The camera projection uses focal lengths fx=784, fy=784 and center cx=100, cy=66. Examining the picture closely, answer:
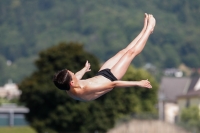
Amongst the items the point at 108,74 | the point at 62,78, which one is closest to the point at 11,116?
the point at 108,74

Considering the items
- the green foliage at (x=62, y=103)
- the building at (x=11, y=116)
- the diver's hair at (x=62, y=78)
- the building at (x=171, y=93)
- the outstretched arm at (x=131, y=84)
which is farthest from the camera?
the building at (x=171, y=93)

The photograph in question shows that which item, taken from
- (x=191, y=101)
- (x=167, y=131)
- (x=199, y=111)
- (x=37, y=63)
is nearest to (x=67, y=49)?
(x=37, y=63)

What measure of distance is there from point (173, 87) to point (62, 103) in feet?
281

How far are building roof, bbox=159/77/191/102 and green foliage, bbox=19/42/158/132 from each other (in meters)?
74.6

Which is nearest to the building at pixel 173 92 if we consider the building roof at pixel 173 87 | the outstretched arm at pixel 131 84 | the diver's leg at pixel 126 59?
the building roof at pixel 173 87

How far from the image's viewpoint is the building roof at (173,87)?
13414 centimetres

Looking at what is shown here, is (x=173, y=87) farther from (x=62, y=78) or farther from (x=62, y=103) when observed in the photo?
(x=62, y=78)

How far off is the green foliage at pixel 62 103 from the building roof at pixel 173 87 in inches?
2938

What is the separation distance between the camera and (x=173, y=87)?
139 meters

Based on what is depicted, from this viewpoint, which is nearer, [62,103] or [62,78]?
[62,78]

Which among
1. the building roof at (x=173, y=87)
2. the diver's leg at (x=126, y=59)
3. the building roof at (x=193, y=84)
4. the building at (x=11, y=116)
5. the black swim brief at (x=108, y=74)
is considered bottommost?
the black swim brief at (x=108, y=74)

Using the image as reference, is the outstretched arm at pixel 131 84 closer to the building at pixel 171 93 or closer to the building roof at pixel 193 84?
the building roof at pixel 193 84

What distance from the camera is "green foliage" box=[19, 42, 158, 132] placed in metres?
55.0

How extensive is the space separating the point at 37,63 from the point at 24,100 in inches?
127
